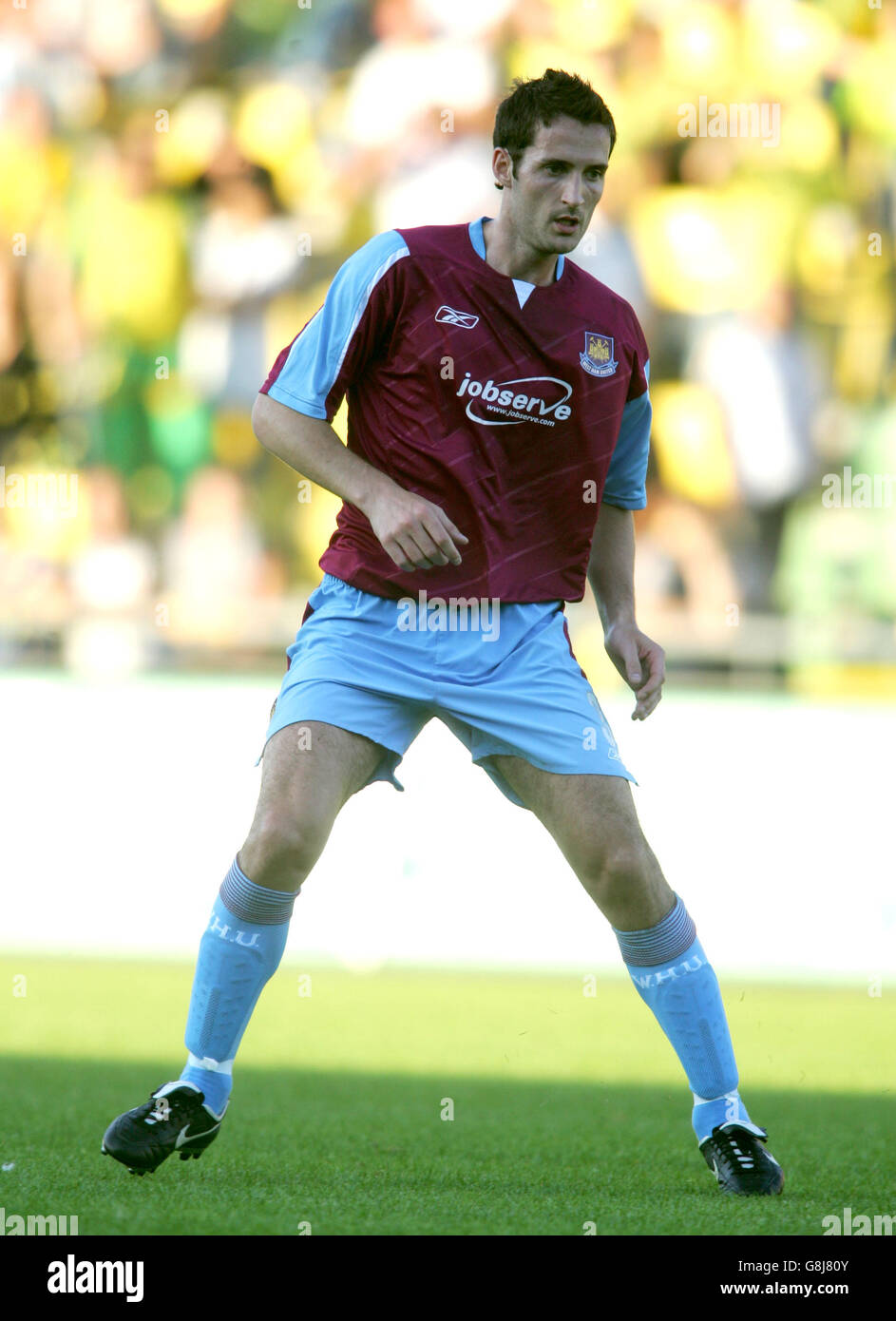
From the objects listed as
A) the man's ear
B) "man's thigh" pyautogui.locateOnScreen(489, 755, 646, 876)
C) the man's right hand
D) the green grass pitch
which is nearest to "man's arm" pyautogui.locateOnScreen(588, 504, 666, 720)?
"man's thigh" pyautogui.locateOnScreen(489, 755, 646, 876)

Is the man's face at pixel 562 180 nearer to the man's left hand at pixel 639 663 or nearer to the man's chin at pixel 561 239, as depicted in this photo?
the man's chin at pixel 561 239

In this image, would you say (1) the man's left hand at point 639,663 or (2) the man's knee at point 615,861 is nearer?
(2) the man's knee at point 615,861

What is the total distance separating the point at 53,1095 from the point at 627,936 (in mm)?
1819

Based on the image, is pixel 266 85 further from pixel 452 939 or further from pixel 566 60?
pixel 452 939

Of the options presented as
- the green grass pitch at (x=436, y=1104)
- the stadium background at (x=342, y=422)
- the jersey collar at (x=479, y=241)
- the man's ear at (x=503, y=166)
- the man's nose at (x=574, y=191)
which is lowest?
the green grass pitch at (x=436, y=1104)

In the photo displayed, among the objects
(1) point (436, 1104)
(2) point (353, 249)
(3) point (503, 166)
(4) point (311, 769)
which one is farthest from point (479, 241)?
(2) point (353, 249)

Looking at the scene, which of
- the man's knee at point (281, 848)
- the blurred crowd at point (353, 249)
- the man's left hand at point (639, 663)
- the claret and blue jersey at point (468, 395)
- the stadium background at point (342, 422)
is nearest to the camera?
the man's knee at point (281, 848)

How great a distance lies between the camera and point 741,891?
7.46 meters

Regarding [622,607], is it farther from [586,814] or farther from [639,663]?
[586,814]

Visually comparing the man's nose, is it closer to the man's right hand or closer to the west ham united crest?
the west ham united crest

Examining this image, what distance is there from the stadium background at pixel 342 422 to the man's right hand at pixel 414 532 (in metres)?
4.30

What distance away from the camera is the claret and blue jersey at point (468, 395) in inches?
142

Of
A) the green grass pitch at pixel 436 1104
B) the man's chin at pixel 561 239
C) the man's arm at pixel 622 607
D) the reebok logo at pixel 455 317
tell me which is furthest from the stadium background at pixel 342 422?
the man's chin at pixel 561 239
